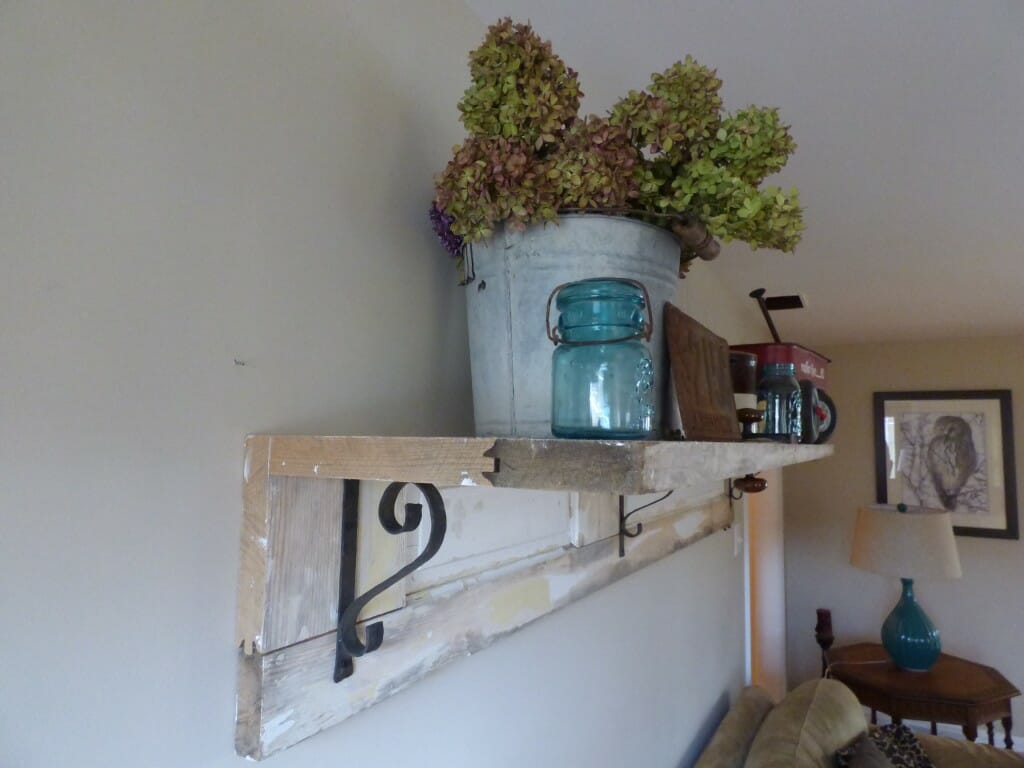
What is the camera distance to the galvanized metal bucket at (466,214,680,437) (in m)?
0.60

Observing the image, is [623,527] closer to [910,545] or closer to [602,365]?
[602,365]

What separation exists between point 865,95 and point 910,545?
2357mm

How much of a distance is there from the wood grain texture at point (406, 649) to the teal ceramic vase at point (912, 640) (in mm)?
2429

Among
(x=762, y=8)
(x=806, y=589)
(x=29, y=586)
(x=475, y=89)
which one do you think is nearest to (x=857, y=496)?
(x=806, y=589)

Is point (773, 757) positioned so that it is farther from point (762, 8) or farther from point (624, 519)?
point (762, 8)

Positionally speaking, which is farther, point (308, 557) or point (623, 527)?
point (623, 527)

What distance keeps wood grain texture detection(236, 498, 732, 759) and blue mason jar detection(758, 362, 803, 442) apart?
13.6 inches

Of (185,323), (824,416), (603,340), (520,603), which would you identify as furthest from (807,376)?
(185,323)

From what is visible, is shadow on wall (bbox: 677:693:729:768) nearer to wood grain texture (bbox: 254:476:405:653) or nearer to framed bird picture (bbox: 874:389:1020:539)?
wood grain texture (bbox: 254:476:405:653)

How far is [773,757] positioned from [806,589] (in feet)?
7.67

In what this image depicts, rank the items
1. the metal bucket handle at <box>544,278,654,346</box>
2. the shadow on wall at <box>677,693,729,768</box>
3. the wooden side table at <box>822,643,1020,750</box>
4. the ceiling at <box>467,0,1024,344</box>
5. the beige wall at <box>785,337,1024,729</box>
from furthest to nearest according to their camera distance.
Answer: the beige wall at <box>785,337,1024,729</box>
the wooden side table at <box>822,643,1020,750</box>
the shadow on wall at <box>677,693,729,768</box>
the ceiling at <box>467,0,1024,344</box>
the metal bucket handle at <box>544,278,654,346</box>

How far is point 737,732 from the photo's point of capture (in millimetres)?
1780

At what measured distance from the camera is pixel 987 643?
3.24m

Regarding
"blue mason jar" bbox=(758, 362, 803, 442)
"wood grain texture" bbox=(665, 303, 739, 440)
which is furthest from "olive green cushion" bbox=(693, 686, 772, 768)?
"wood grain texture" bbox=(665, 303, 739, 440)
